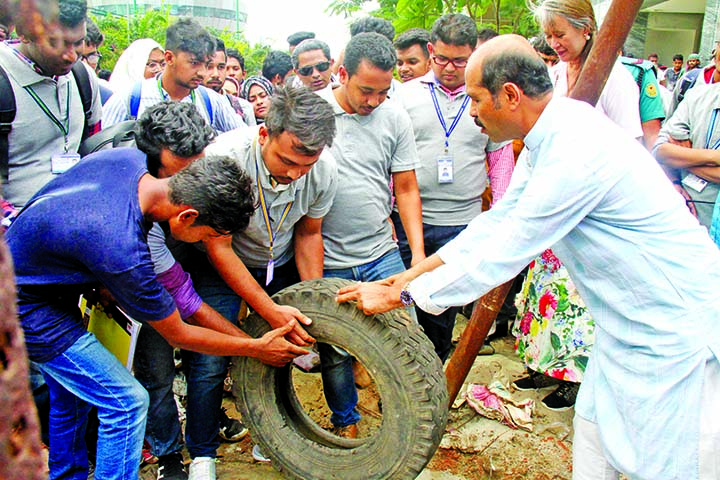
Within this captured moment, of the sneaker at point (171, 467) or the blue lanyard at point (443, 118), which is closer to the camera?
the sneaker at point (171, 467)

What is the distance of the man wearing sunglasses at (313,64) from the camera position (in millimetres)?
4855

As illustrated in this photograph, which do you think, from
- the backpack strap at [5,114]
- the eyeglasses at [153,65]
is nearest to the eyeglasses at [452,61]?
the backpack strap at [5,114]

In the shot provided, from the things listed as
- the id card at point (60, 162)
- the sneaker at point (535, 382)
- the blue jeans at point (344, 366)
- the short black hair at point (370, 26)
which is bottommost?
the sneaker at point (535, 382)

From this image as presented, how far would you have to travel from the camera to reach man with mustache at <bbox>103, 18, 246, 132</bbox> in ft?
11.6

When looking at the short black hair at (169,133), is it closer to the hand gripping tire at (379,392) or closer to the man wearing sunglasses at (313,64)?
the hand gripping tire at (379,392)

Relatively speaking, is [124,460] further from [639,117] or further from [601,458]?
[639,117]

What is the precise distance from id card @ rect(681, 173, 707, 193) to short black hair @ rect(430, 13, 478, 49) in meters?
1.47

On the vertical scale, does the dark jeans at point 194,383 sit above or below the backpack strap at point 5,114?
below

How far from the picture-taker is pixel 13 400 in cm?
46

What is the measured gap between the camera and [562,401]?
3.80 m

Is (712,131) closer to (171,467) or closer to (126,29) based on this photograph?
(171,467)

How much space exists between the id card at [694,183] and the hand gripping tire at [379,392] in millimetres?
1956

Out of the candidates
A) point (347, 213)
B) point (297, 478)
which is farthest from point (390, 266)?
point (297, 478)

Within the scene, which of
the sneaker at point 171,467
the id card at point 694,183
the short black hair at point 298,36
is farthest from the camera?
the short black hair at point 298,36
